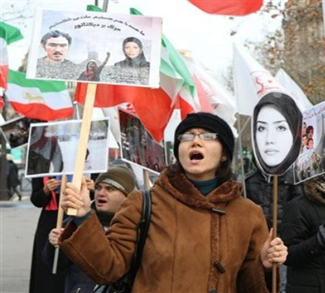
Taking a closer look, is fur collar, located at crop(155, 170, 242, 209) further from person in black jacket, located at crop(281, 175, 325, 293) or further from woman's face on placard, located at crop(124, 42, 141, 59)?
person in black jacket, located at crop(281, 175, 325, 293)

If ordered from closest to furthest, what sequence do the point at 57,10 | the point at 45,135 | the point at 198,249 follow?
the point at 198,249 → the point at 57,10 → the point at 45,135

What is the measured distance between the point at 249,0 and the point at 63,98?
10.4 feet

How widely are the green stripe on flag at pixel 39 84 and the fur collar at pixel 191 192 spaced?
5760 mm

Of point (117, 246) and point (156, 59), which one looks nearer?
point (117, 246)

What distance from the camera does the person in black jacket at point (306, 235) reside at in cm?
493

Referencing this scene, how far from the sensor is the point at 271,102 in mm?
3635

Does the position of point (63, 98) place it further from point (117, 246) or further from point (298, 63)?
point (298, 63)

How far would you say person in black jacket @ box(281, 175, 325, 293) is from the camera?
194 inches

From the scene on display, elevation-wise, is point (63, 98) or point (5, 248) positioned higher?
point (63, 98)

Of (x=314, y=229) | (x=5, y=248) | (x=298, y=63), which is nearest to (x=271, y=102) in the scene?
(x=314, y=229)

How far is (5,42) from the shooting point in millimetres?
8148

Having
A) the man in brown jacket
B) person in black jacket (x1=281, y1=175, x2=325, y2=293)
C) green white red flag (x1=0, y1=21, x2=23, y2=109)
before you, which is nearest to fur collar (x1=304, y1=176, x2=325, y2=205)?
person in black jacket (x1=281, y1=175, x2=325, y2=293)

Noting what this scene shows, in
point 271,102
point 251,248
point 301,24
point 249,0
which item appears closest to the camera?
point 251,248

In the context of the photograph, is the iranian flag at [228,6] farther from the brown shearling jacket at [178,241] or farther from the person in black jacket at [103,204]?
the brown shearling jacket at [178,241]
